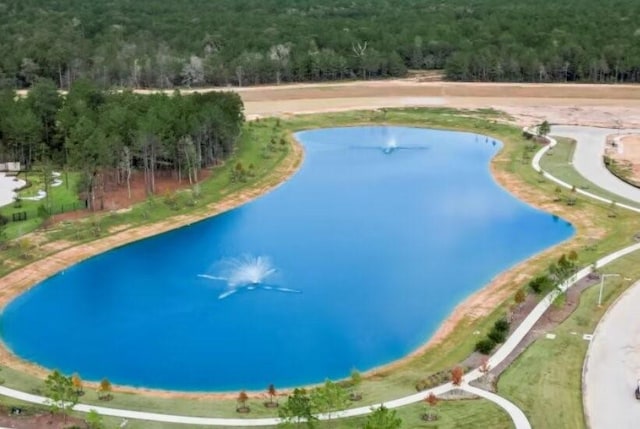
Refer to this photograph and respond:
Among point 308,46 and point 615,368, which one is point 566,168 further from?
point 308,46

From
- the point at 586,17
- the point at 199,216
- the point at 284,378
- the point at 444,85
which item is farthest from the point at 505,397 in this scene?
the point at 586,17

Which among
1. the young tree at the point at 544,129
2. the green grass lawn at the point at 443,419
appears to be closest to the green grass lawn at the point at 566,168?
the young tree at the point at 544,129

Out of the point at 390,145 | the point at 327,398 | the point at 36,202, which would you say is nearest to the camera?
the point at 327,398

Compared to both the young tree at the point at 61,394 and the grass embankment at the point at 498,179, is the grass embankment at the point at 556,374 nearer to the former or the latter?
the grass embankment at the point at 498,179

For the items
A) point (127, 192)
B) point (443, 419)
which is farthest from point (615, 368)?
point (127, 192)

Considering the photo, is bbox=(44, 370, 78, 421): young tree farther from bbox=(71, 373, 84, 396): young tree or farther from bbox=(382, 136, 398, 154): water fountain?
bbox=(382, 136, 398, 154): water fountain
